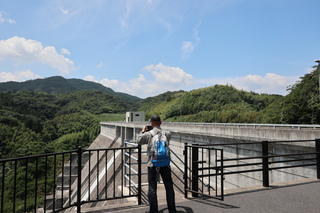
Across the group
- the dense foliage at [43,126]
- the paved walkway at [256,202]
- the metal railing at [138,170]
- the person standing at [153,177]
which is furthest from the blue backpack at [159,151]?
the dense foliage at [43,126]

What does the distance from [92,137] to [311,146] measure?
7540cm

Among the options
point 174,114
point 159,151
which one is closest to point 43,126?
point 174,114

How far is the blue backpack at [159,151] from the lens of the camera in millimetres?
3525

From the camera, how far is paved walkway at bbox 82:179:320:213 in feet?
13.3

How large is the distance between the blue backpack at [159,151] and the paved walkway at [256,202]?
104 centimetres

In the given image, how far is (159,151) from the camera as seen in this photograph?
139 inches

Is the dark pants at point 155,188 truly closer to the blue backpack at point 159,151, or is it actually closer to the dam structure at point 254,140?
the blue backpack at point 159,151

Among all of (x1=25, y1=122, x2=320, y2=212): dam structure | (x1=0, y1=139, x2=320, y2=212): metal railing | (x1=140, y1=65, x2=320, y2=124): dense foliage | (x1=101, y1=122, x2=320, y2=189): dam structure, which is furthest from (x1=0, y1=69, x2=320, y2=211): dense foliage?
(x1=0, y1=139, x2=320, y2=212): metal railing

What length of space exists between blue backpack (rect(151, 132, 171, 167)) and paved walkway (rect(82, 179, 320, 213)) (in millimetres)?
1042

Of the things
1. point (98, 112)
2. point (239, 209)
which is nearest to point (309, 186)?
point (239, 209)

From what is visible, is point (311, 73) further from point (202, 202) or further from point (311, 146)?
point (202, 202)

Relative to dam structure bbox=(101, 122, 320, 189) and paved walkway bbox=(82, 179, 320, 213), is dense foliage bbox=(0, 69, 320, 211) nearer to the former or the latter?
dam structure bbox=(101, 122, 320, 189)

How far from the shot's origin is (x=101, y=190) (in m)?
20.4

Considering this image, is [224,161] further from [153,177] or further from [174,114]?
[174,114]
